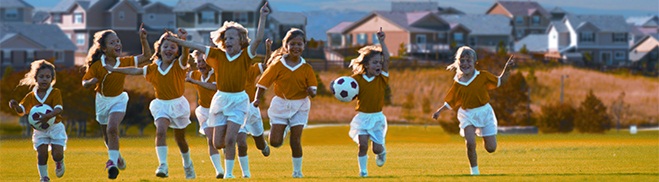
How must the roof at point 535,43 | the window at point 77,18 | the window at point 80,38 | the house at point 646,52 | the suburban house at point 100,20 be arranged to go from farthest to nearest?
the roof at point 535,43 → the house at point 646,52 → the window at point 77,18 → the window at point 80,38 → the suburban house at point 100,20

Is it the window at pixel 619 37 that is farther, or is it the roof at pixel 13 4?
the roof at pixel 13 4

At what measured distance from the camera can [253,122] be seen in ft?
68.5

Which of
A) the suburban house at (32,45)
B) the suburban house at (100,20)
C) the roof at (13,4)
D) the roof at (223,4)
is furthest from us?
the roof at (13,4)

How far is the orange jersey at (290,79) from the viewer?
65.8 ft

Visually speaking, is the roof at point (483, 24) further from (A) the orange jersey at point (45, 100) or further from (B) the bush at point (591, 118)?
(A) the orange jersey at point (45, 100)

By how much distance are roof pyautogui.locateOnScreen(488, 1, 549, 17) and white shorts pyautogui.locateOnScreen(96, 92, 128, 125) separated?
502ft

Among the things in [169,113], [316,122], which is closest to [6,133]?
[316,122]

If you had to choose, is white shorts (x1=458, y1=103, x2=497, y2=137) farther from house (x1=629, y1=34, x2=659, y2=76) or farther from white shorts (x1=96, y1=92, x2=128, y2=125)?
house (x1=629, y1=34, x2=659, y2=76)

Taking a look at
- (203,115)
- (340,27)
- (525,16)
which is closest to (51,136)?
(203,115)

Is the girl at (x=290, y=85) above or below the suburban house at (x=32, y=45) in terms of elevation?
below

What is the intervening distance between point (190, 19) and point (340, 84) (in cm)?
10219

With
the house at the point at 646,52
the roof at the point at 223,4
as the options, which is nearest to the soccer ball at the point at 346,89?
the roof at the point at 223,4

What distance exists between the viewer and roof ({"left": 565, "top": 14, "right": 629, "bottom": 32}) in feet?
471

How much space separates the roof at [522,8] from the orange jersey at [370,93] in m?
153
